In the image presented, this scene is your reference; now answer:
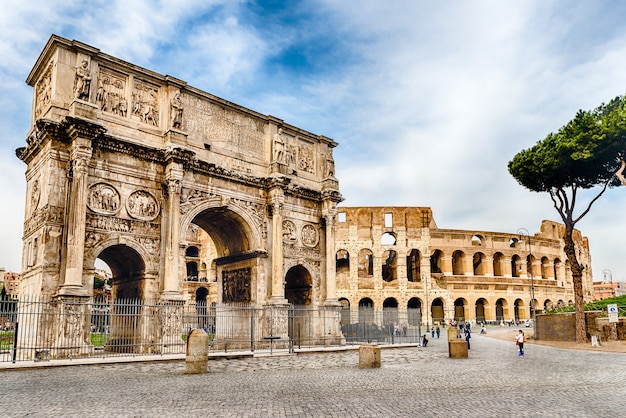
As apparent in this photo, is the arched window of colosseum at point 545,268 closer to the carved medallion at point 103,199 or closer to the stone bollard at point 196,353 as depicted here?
the carved medallion at point 103,199

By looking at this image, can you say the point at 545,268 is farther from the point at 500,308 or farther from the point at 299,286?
the point at 299,286

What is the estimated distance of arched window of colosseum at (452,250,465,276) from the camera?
5016 cm

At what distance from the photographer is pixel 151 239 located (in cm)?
1841

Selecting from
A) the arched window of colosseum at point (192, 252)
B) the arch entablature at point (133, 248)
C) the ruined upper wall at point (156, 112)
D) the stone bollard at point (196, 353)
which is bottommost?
the stone bollard at point (196, 353)

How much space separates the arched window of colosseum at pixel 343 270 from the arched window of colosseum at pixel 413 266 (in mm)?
5667

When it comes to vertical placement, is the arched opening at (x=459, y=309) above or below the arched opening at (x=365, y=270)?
below

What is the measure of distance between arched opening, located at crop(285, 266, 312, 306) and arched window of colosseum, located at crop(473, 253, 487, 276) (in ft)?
102

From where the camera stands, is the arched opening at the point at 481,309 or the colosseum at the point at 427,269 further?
the arched opening at the point at 481,309

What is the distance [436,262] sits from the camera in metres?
51.5

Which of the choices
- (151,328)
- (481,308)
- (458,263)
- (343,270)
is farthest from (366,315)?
(481,308)

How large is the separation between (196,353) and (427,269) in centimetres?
3747

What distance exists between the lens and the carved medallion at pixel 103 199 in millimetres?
17045

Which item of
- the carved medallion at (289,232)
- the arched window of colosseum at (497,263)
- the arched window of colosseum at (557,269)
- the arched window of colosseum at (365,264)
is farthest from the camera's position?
the arched window of colosseum at (557,269)

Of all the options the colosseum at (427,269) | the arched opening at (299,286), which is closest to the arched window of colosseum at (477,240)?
the colosseum at (427,269)
